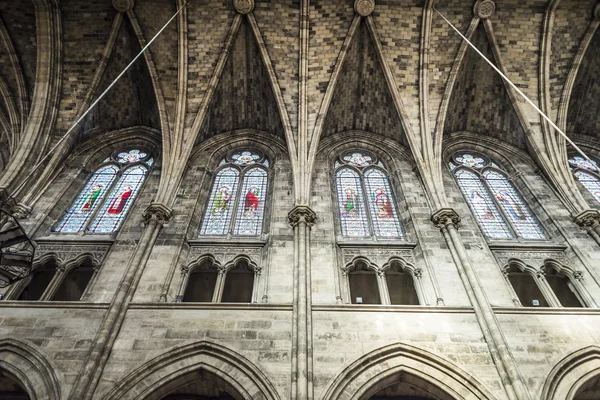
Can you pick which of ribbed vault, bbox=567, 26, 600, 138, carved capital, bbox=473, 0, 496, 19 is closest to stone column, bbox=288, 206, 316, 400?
carved capital, bbox=473, 0, 496, 19

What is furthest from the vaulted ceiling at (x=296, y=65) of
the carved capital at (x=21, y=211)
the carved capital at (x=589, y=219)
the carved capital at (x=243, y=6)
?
the carved capital at (x=589, y=219)

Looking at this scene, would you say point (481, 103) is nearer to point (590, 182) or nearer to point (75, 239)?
point (590, 182)

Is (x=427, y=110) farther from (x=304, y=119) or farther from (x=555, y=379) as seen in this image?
(x=555, y=379)

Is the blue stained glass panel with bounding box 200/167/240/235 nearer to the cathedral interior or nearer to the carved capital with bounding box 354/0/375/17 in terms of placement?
the cathedral interior

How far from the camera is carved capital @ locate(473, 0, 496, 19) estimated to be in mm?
14125

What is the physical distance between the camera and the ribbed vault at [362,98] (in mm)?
14836

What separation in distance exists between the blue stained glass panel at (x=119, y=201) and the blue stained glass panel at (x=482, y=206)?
9989 millimetres

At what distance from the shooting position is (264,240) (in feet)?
35.5

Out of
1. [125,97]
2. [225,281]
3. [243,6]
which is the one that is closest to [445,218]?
[225,281]

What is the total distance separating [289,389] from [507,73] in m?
13.1

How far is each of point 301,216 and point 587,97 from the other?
39.1 ft

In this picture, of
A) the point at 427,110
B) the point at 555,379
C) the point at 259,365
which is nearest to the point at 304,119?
the point at 427,110

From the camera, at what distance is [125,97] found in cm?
1502

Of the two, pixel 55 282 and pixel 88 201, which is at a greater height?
pixel 88 201
